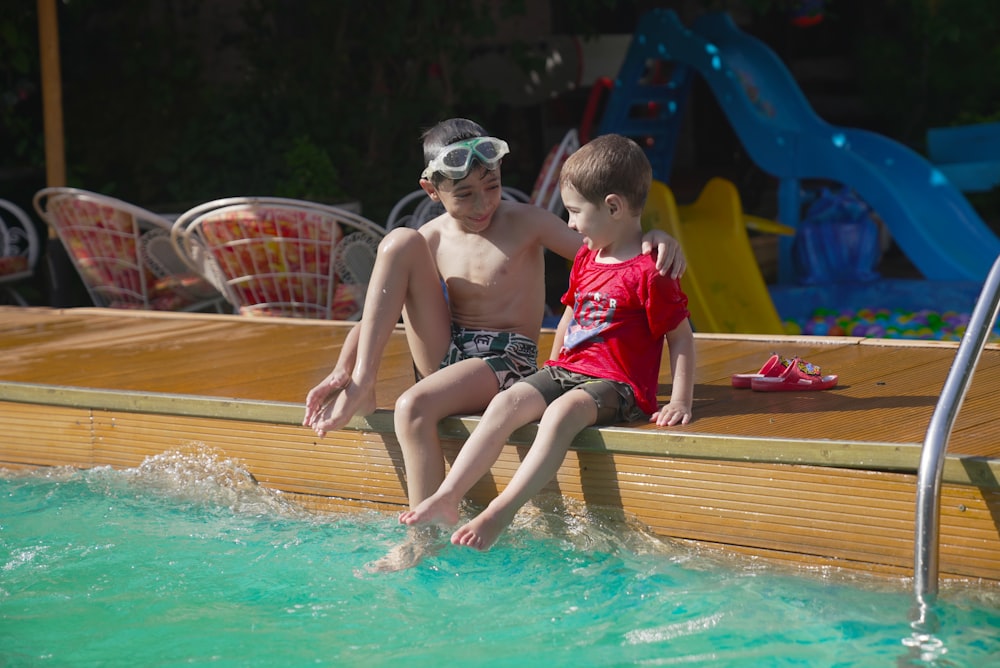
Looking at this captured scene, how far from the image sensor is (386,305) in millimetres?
3229

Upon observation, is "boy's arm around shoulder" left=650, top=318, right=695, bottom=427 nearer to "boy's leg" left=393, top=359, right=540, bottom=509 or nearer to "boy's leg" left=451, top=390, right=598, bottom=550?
"boy's leg" left=451, top=390, right=598, bottom=550

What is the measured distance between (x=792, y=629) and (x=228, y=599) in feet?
4.27

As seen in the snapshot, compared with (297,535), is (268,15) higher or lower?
higher

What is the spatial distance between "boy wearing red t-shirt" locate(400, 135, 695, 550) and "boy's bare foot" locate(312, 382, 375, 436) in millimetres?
359

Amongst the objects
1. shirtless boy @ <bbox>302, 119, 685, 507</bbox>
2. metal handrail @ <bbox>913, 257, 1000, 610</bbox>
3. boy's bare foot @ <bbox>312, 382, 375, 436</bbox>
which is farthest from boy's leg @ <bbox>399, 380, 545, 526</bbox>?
metal handrail @ <bbox>913, 257, 1000, 610</bbox>

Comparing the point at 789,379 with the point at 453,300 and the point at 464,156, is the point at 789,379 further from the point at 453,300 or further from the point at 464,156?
the point at 464,156

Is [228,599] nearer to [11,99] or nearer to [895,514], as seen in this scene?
[895,514]

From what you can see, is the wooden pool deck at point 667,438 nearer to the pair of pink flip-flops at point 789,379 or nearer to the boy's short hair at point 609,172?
the pair of pink flip-flops at point 789,379

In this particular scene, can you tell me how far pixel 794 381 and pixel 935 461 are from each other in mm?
1009

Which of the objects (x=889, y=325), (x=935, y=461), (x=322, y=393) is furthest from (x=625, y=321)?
(x=889, y=325)

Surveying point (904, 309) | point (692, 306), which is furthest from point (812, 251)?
point (692, 306)

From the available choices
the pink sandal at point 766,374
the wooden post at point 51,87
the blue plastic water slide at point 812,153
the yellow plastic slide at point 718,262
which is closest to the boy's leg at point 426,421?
the pink sandal at point 766,374

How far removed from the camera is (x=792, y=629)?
2.60 m

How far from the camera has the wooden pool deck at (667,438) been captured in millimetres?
2689
